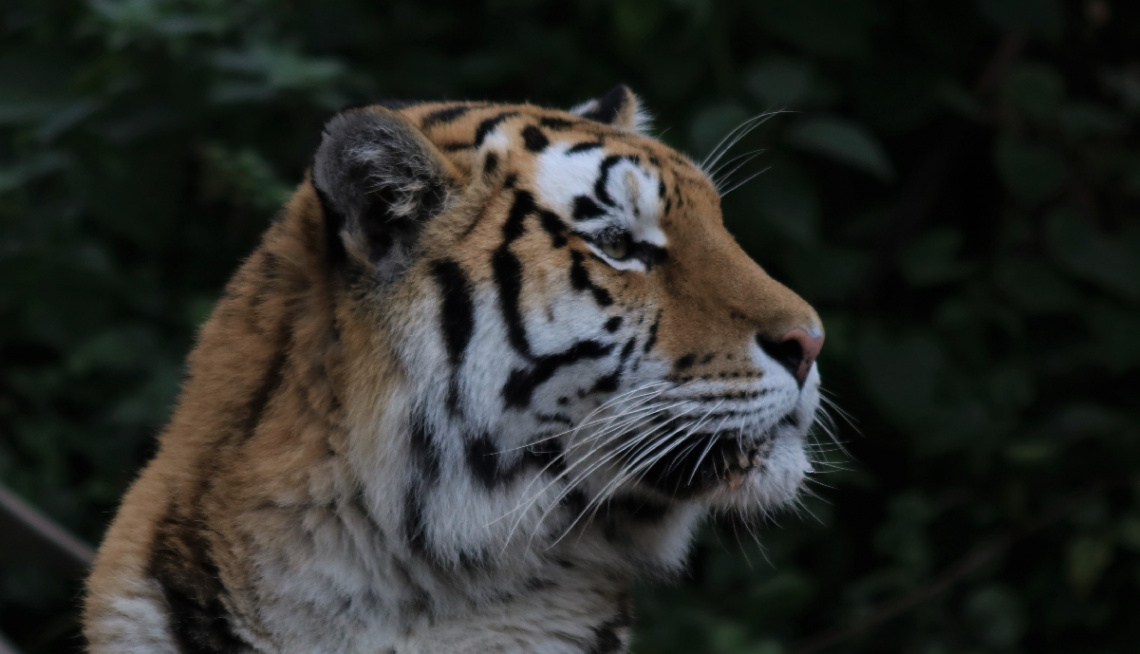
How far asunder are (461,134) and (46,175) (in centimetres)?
157

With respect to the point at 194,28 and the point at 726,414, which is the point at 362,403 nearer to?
the point at 726,414

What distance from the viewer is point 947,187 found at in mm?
3486

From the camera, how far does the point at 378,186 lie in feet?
4.96

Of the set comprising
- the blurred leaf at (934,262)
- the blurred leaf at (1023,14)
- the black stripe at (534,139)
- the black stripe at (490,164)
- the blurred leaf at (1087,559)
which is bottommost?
the blurred leaf at (1087,559)

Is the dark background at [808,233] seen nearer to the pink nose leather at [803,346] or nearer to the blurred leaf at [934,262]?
the blurred leaf at [934,262]

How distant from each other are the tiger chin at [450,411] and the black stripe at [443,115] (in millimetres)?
102

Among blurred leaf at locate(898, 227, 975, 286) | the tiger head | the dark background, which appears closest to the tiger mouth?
the tiger head

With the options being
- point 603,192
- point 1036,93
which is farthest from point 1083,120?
point 603,192

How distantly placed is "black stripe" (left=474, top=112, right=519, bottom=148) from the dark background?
840 mm

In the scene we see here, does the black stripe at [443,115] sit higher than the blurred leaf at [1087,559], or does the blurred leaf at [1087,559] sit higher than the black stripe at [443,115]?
the black stripe at [443,115]

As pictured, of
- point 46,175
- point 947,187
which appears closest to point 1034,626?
point 947,187

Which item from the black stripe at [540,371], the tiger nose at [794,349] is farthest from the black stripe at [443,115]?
the tiger nose at [794,349]

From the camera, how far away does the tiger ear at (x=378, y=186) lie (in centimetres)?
148

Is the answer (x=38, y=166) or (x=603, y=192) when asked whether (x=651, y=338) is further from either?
(x=38, y=166)
